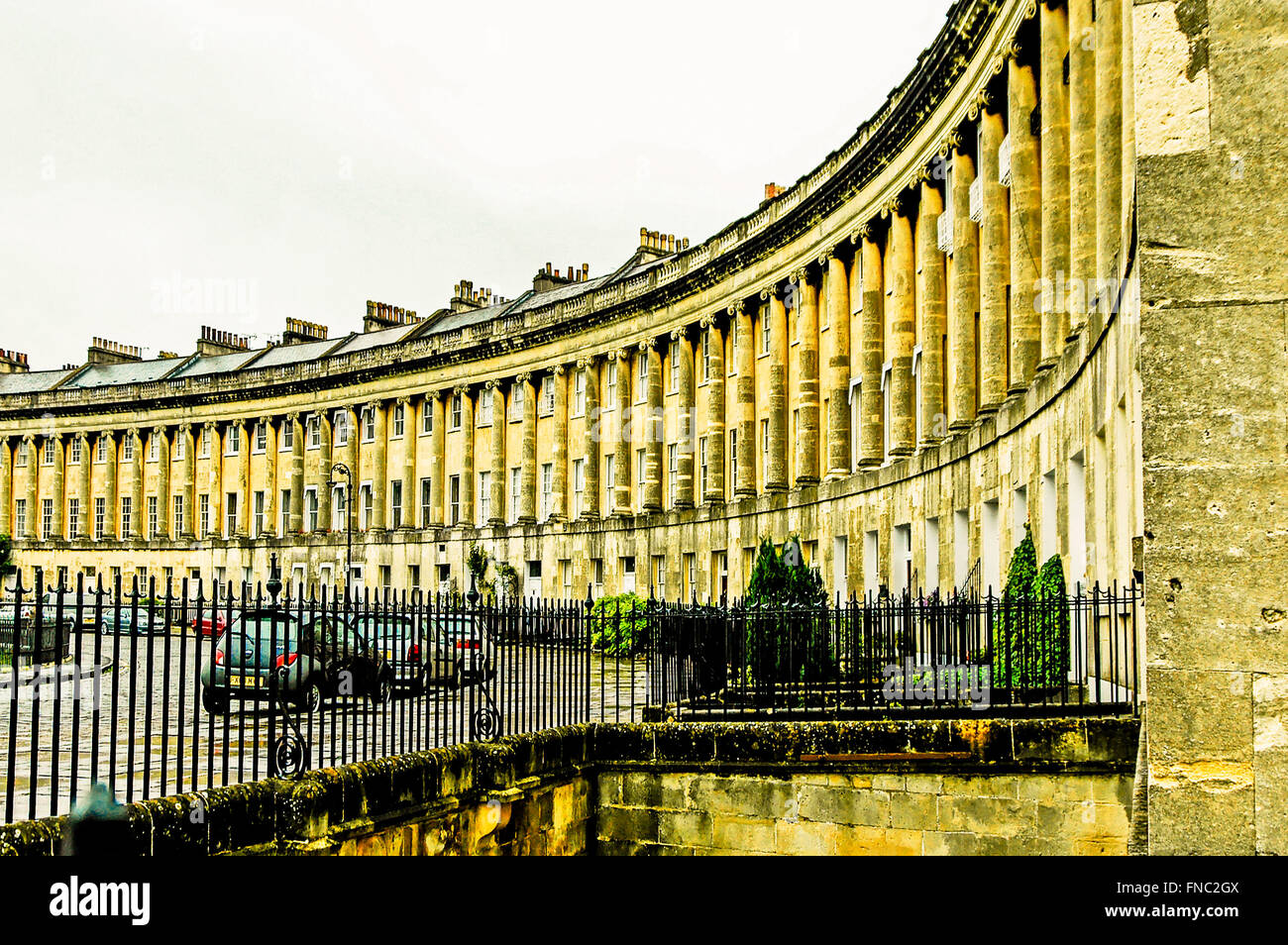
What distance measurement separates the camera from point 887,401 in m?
35.3

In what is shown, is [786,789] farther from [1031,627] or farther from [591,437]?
[591,437]

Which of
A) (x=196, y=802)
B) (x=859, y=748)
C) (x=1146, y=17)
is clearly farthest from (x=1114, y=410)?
(x=196, y=802)

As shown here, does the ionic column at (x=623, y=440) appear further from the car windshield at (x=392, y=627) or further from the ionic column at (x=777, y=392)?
the car windshield at (x=392, y=627)

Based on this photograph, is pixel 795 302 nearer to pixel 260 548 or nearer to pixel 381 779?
pixel 381 779

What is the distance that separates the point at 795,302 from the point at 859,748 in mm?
30057

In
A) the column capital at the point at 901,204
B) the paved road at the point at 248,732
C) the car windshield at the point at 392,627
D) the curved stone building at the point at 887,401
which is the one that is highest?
the column capital at the point at 901,204

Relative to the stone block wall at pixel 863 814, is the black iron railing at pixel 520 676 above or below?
above

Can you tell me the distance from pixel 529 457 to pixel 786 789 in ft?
149

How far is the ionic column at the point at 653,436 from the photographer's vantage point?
50.4m

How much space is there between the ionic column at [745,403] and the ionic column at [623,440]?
837 cm

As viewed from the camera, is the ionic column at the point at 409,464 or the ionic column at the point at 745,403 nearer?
the ionic column at the point at 745,403

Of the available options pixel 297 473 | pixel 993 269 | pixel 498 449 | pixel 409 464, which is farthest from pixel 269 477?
pixel 993 269

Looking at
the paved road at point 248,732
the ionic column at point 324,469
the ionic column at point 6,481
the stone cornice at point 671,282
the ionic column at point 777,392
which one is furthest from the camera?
the ionic column at point 6,481

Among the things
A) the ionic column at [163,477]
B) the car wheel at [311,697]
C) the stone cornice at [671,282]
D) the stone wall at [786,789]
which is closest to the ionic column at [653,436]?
the stone cornice at [671,282]
